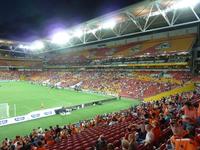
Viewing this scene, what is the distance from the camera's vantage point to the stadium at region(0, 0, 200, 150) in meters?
10.4

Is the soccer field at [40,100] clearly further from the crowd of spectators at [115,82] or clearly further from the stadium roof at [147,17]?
the stadium roof at [147,17]

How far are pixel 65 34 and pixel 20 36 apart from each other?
1983 centimetres

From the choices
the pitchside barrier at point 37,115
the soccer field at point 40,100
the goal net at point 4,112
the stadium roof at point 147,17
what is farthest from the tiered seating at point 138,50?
the goal net at point 4,112

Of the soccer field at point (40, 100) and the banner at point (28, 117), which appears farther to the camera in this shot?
the soccer field at point (40, 100)

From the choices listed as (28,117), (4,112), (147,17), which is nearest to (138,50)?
(147,17)

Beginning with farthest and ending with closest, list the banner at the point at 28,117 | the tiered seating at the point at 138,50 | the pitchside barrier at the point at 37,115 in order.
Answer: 1. the tiered seating at the point at 138,50
2. the pitchside barrier at the point at 37,115
3. the banner at the point at 28,117

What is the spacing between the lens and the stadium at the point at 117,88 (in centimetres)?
1038

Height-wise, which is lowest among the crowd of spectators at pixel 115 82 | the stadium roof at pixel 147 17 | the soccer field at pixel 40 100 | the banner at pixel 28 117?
the banner at pixel 28 117

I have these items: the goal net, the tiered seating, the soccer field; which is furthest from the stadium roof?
the goal net

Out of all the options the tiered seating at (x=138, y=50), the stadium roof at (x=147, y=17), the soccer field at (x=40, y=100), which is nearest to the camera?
the soccer field at (x=40, y=100)

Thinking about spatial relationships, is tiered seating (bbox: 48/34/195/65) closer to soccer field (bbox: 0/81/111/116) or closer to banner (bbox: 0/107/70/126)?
soccer field (bbox: 0/81/111/116)

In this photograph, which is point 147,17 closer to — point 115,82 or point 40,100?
point 115,82

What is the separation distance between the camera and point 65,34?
50.7 meters

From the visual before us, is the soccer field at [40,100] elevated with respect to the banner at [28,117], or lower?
elevated
